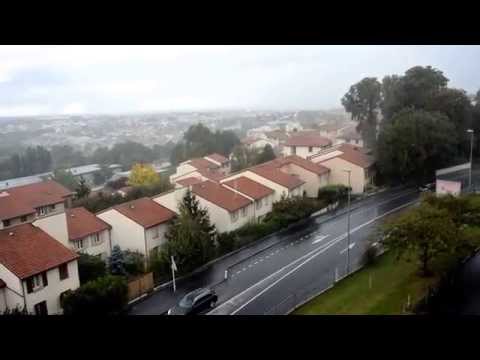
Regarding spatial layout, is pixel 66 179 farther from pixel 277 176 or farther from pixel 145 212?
pixel 277 176

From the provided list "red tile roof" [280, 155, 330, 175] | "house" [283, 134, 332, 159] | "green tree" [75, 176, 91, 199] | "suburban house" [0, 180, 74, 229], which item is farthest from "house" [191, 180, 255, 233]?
"suburban house" [0, 180, 74, 229]

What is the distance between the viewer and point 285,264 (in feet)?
18.7

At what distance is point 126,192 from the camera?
268 inches

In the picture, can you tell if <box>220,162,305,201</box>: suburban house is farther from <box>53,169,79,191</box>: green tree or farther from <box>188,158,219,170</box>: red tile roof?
<box>53,169,79,191</box>: green tree

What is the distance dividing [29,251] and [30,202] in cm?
97

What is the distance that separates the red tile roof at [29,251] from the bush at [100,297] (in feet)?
1.28

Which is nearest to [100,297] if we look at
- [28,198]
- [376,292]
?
[28,198]

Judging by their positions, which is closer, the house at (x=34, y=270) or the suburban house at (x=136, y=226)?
the house at (x=34, y=270)

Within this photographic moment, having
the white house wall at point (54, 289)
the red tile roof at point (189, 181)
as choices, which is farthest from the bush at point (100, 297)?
the red tile roof at point (189, 181)

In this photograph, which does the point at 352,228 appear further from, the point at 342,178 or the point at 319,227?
the point at 342,178

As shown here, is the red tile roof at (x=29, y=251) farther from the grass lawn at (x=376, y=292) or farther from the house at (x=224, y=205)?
the grass lawn at (x=376, y=292)

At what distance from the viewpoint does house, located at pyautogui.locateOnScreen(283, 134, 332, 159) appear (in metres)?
8.09

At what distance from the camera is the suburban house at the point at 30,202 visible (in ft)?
15.8
